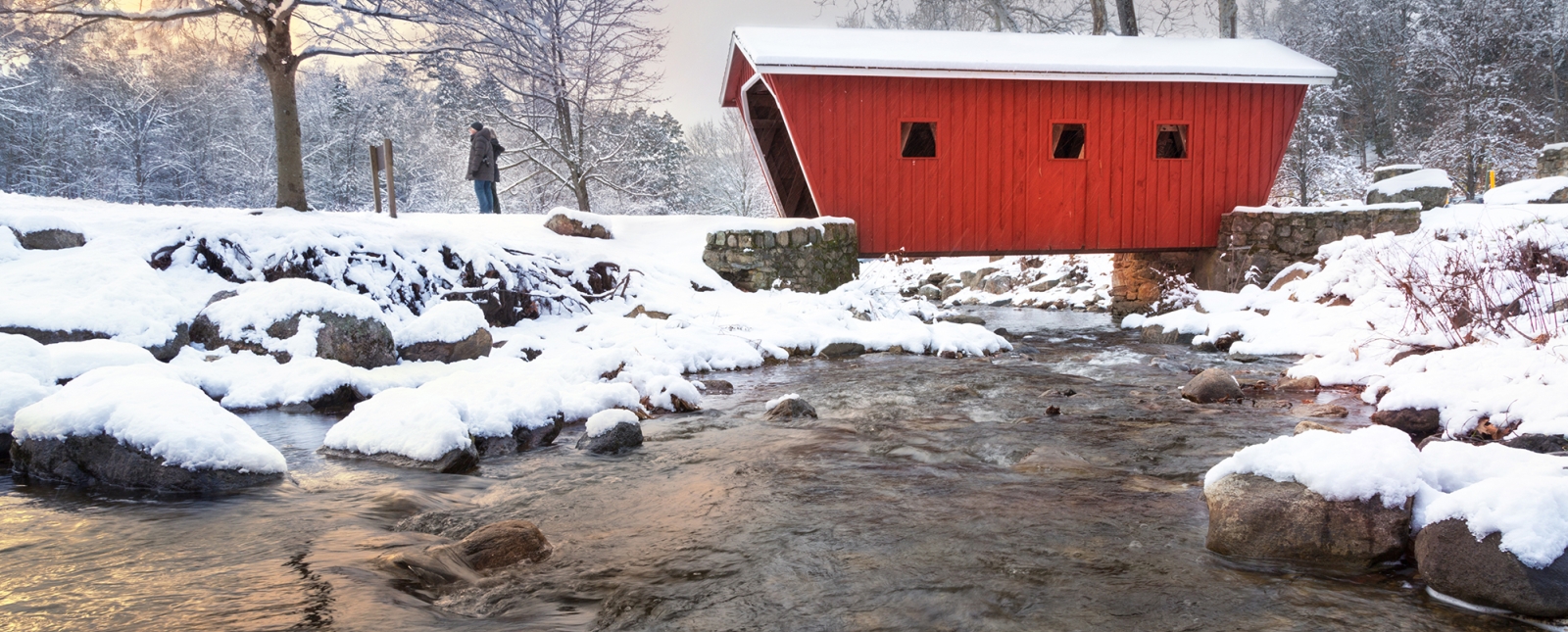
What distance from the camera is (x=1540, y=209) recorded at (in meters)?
10.2

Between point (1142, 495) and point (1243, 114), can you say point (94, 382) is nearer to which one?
point (1142, 495)

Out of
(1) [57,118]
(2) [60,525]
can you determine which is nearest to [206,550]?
(2) [60,525]

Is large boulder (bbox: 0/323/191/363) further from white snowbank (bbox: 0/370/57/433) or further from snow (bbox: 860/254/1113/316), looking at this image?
snow (bbox: 860/254/1113/316)

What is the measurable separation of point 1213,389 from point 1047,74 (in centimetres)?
678

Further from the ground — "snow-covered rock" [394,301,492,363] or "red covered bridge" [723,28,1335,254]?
"red covered bridge" [723,28,1335,254]

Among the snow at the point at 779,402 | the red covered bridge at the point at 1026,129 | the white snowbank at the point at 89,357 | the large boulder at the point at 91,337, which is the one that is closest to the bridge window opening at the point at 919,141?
the red covered bridge at the point at 1026,129

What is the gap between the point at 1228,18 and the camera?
1720 cm

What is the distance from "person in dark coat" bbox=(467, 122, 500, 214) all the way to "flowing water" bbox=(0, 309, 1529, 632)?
760 centimetres

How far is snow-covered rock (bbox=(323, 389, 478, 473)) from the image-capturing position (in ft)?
13.5

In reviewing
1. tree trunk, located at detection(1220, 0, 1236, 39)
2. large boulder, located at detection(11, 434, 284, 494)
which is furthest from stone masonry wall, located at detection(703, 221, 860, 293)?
tree trunk, located at detection(1220, 0, 1236, 39)

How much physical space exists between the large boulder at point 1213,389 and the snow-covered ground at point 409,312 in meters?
2.86

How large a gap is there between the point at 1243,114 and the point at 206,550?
13.2m

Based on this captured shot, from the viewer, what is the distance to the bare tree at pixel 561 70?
10.3 metres

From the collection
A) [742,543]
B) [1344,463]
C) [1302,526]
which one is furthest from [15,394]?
[1344,463]
